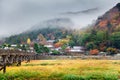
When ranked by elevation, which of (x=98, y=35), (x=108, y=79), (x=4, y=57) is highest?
(x=98, y=35)

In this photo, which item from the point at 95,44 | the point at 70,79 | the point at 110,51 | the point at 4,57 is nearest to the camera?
the point at 70,79

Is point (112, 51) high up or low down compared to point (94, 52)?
up

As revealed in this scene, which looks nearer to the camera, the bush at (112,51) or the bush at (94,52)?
the bush at (112,51)

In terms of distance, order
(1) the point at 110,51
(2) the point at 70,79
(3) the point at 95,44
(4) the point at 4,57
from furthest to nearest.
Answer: (3) the point at 95,44
(1) the point at 110,51
(4) the point at 4,57
(2) the point at 70,79

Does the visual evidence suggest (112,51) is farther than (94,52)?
No

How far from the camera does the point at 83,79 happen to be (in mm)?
Answer: 36344

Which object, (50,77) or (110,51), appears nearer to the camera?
(50,77)

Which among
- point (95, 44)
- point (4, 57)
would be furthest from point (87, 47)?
point (4, 57)

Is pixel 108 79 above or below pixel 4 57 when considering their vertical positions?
below

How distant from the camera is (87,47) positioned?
192625 millimetres

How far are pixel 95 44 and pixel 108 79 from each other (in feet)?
493

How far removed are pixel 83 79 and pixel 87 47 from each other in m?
157

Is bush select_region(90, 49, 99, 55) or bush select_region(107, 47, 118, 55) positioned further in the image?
bush select_region(90, 49, 99, 55)

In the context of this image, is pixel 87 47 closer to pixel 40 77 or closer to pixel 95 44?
pixel 95 44
